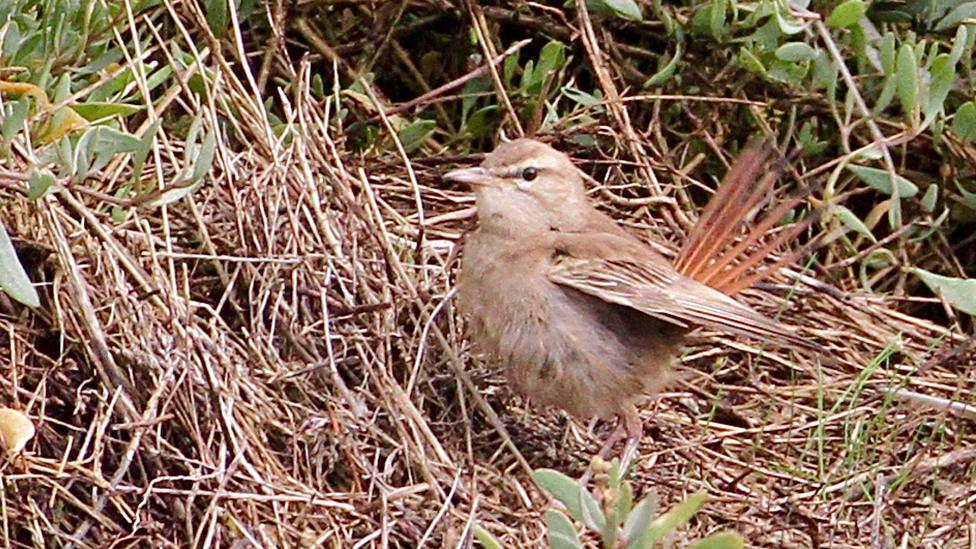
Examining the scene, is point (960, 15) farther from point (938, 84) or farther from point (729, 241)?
point (729, 241)

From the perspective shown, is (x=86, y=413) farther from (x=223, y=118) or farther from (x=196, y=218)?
(x=223, y=118)

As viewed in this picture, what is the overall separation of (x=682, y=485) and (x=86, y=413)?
4.55ft

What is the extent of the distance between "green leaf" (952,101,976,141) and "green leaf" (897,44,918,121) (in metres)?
0.35

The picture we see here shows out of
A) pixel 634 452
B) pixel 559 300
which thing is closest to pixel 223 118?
pixel 559 300

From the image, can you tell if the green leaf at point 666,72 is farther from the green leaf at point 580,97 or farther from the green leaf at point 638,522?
the green leaf at point 638,522

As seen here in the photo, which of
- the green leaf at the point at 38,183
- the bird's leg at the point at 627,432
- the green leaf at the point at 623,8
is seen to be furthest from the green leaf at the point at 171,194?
the green leaf at the point at 623,8

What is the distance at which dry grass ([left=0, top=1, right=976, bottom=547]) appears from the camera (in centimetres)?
365

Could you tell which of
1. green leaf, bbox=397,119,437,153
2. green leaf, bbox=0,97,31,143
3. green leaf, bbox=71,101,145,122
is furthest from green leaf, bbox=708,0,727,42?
green leaf, bbox=0,97,31,143

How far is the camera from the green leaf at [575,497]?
2420 millimetres

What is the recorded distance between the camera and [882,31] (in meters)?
5.07

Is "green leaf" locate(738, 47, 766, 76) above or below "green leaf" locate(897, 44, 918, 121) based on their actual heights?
below

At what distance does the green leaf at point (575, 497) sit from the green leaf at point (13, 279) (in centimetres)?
125

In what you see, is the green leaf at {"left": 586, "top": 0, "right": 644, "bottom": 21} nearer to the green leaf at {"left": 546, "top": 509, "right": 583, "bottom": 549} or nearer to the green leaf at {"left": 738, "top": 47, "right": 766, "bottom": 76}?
the green leaf at {"left": 738, "top": 47, "right": 766, "bottom": 76}

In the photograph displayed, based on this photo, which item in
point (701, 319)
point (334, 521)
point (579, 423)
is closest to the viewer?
point (334, 521)
